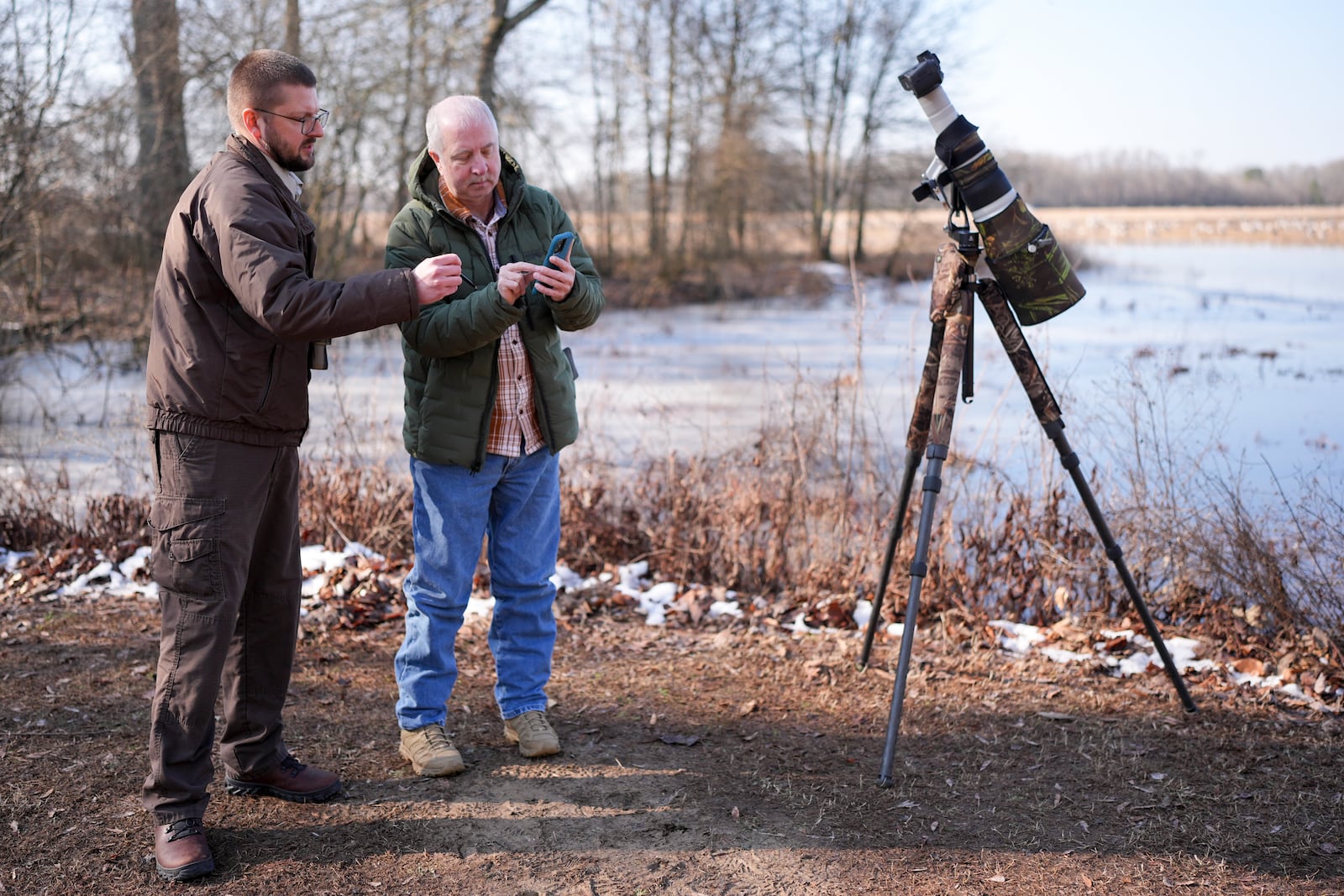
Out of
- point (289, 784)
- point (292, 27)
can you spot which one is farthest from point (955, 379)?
point (292, 27)

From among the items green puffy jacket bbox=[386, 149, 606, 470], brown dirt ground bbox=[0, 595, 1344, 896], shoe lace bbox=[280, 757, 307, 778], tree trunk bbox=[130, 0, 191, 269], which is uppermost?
tree trunk bbox=[130, 0, 191, 269]

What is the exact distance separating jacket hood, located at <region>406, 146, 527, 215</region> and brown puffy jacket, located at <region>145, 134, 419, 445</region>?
0.48 meters

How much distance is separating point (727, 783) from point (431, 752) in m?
0.97

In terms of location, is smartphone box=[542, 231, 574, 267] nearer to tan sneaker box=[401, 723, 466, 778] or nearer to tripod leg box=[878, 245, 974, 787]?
tripod leg box=[878, 245, 974, 787]

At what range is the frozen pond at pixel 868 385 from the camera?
5.99 meters

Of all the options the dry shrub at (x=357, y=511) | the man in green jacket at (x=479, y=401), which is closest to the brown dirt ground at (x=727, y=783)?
the man in green jacket at (x=479, y=401)

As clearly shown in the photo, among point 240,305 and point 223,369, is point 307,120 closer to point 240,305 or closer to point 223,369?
point 240,305

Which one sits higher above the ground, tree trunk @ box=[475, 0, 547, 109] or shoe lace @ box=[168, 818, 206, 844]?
tree trunk @ box=[475, 0, 547, 109]

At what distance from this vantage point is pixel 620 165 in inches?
979

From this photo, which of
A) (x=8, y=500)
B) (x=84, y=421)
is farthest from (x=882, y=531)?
(x=84, y=421)

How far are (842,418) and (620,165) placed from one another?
20169 millimetres

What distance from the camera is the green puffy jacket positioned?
3.23 metres

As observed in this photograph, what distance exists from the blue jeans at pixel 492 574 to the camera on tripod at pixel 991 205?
159 centimetres

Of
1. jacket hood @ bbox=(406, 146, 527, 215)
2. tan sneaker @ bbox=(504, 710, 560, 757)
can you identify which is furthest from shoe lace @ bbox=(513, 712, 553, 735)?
jacket hood @ bbox=(406, 146, 527, 215)
